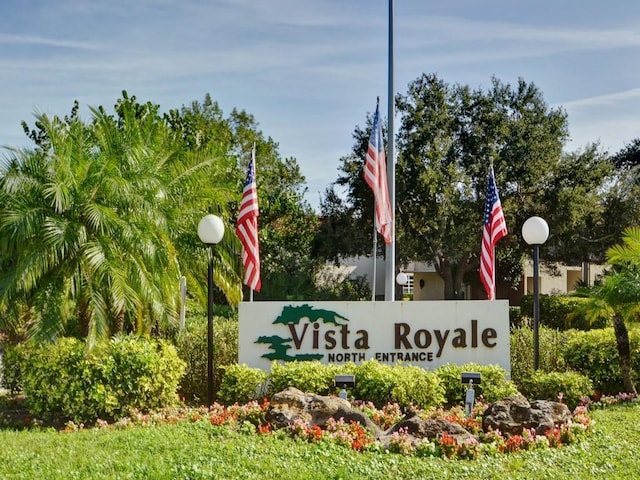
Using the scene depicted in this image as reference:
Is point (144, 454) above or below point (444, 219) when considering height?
below

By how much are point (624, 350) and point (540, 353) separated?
4.93ft

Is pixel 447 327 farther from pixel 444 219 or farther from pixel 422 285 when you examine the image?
pixel 422 285

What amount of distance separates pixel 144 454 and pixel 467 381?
5.18 metres

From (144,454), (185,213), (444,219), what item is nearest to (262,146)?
(444,219)

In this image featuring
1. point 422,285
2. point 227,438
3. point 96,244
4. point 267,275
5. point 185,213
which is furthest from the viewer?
point 422,285

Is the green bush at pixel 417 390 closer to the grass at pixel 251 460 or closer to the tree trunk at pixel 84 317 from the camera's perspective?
the grass at pixel 251 460

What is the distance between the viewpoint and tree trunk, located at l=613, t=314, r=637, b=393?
37.5ft

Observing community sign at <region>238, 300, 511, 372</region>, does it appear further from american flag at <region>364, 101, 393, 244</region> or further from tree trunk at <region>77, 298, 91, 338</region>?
tree trunk at <region>77, 298, 91, 338</region>

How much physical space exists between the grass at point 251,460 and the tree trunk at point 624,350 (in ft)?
9.47

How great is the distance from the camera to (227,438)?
847 cm

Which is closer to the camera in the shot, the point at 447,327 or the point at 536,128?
the point at 447,327

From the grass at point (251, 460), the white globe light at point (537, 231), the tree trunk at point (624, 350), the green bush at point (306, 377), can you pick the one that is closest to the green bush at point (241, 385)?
the green bush at point (306, 377)

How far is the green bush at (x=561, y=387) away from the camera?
11.0 meters

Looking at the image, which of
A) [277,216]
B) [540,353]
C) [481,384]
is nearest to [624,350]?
[540,353]
